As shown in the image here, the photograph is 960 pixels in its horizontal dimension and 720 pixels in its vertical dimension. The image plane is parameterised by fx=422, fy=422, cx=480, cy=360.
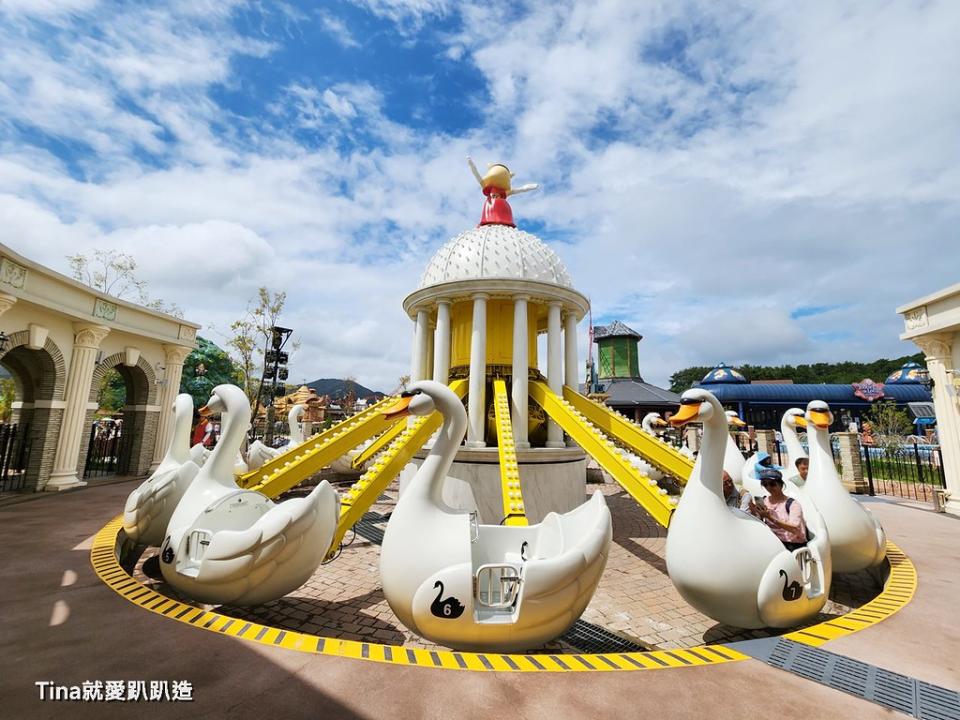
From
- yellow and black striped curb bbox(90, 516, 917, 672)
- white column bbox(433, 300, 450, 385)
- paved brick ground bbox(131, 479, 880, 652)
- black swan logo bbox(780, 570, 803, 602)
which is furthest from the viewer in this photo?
white column bbox(433, 300, 450, 385)

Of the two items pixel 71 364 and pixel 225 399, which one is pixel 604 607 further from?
pixel 71 364

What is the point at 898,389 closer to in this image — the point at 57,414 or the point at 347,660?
the point at 347,660

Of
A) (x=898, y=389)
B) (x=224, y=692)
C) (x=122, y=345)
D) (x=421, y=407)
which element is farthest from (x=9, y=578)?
(x=898, y=389)

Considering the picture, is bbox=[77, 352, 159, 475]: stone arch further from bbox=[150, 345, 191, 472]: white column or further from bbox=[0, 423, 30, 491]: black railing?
bbox=[0, 423, 30, 491]: black railing

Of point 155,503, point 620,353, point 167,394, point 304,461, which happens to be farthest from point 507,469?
point 620,353

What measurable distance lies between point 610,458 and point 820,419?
312cm

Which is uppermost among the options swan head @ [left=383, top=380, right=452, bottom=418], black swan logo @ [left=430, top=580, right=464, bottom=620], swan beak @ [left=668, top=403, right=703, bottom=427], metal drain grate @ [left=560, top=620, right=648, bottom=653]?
swan head @ [left=383, top=380, right=452, bottom=418]

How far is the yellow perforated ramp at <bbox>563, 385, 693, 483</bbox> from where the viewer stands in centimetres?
766

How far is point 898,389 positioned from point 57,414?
55467 millimetres

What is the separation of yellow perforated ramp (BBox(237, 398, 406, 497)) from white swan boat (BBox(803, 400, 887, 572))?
19.7 ft

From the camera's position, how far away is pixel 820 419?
575cm

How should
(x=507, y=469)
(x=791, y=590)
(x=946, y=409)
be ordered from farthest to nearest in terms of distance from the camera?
(x=946, y=409), (x=507, y=469), (x=791, y=590)

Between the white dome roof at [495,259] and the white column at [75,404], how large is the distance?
9479 mm

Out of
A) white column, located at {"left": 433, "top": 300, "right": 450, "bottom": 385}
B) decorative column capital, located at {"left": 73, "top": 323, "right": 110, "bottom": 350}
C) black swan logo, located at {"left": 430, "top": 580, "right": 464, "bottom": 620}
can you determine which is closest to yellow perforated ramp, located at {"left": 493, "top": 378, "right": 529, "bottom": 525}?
white column, located at {"left": 433, "top": 300, "right": 450, "bottom": 385}
